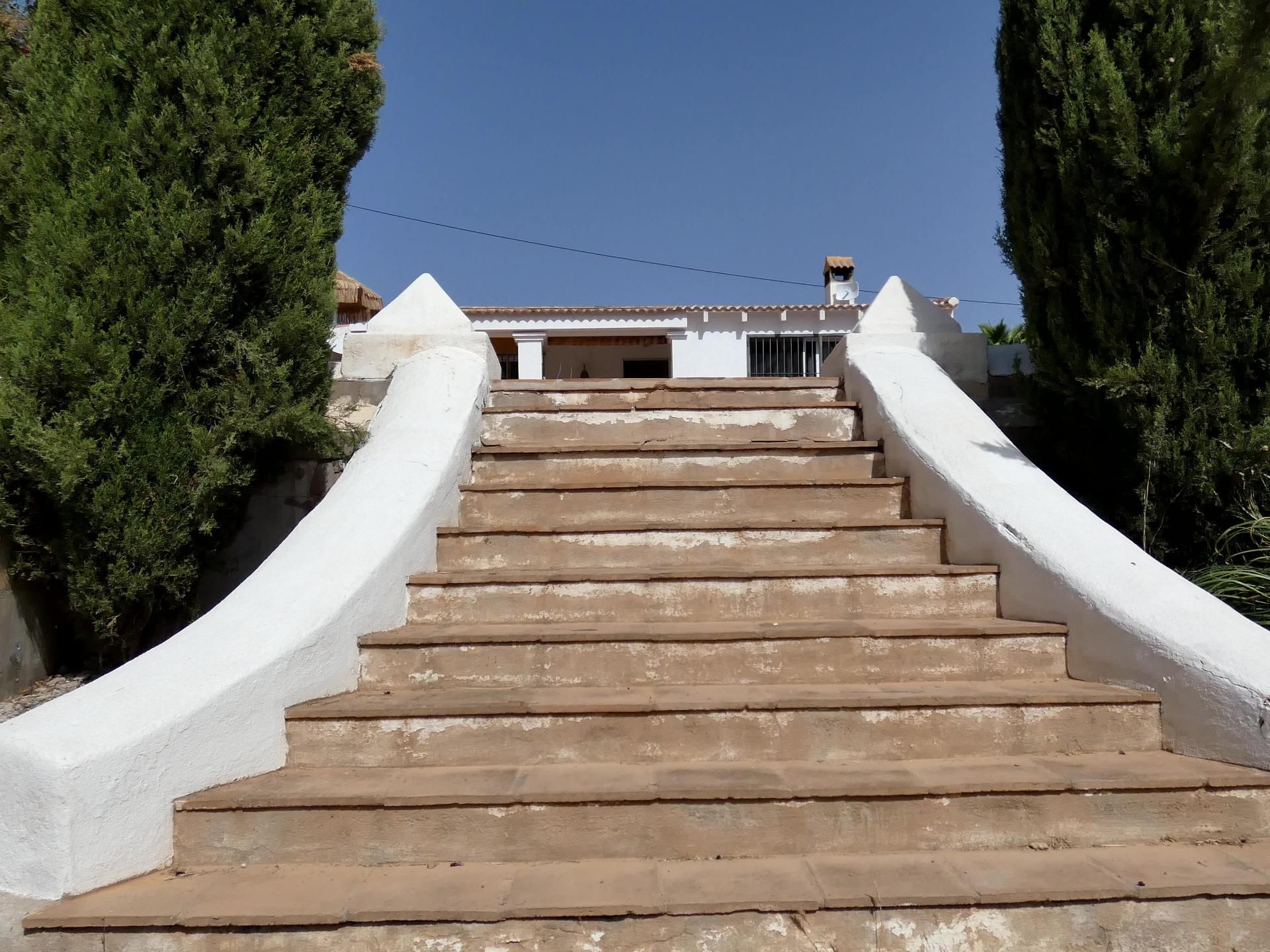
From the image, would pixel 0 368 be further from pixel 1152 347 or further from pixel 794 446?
pixel 1152 347

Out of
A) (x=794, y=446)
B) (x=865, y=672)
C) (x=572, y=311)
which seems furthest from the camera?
(x=572, y=311)

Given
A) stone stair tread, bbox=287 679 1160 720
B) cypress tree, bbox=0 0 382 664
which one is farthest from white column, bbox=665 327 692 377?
stone stair tread, bbox=287 679 1160 720

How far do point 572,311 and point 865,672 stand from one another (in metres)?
14.1

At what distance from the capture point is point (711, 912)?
1.67 meters

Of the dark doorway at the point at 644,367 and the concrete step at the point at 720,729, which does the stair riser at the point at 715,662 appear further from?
the dark doorway at the point at 644,367

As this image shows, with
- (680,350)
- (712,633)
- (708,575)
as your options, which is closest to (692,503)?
(708,575)

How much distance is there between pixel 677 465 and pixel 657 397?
0.65m

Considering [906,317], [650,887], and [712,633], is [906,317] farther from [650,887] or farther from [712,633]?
[650,887]

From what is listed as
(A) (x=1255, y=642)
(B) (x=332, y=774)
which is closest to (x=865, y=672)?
(A) (x=1255, y=642)

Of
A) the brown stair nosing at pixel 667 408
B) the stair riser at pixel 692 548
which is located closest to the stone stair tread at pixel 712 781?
the stair riser at pixel 692 548

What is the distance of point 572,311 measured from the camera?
15.6 metres

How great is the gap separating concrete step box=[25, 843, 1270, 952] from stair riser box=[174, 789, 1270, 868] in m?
0.10

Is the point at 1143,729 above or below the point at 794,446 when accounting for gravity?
below

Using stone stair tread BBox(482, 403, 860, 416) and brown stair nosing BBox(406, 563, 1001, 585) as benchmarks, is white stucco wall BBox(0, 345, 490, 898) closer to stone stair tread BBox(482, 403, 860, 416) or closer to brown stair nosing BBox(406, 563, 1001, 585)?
brown stair nosing BBox(406, 563, 1001, 585)
